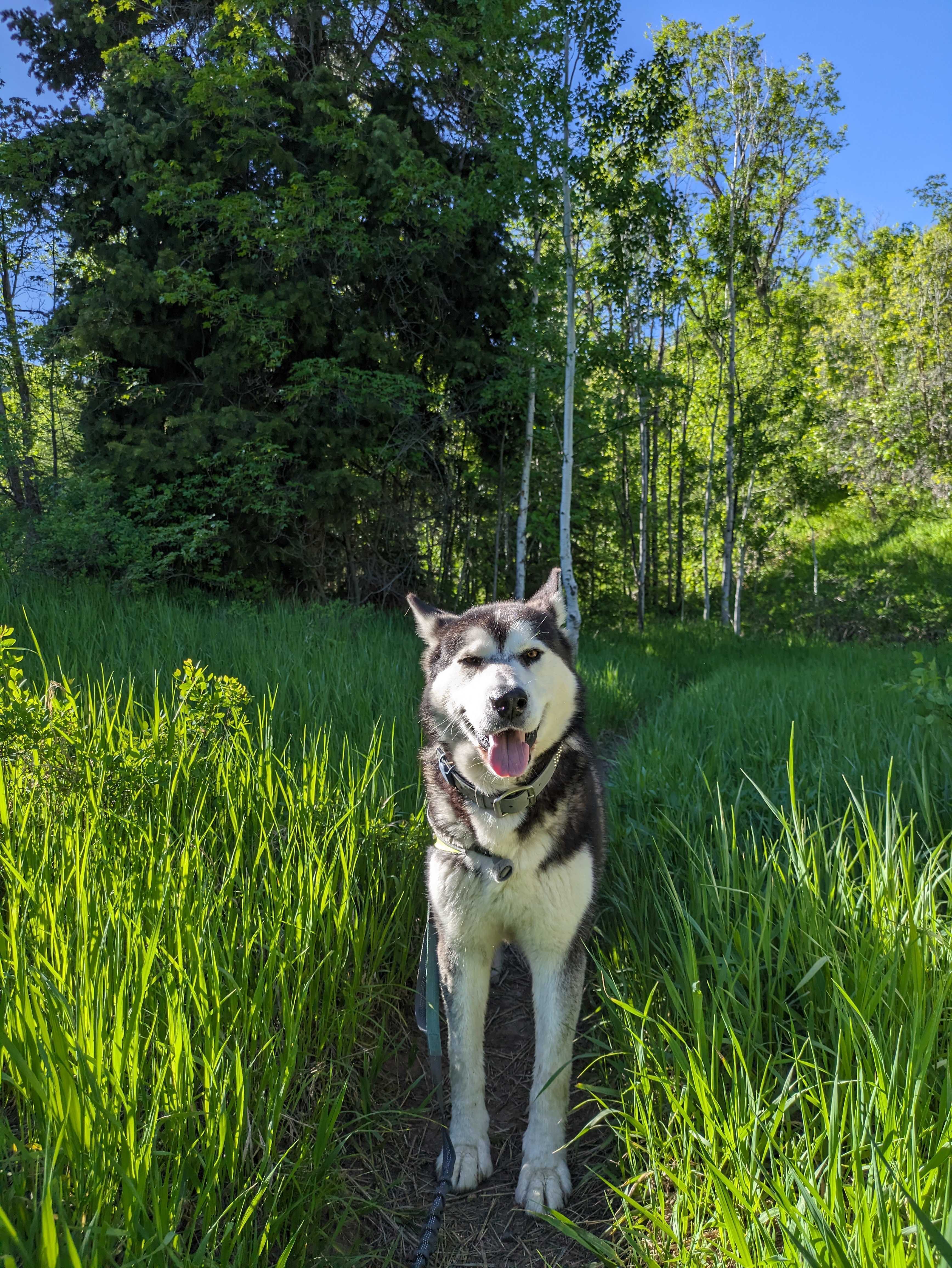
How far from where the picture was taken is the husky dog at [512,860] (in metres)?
2.10

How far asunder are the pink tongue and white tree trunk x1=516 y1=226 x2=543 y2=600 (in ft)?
33.5

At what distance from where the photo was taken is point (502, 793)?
7.40 feet

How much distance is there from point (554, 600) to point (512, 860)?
0.97 meters

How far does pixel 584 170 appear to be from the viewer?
12234 mm

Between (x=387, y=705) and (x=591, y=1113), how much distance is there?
2.83 m

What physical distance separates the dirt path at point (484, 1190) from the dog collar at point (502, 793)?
3.05ft

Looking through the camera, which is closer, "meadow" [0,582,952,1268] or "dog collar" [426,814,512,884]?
"meadow" [0,582,952,1268]

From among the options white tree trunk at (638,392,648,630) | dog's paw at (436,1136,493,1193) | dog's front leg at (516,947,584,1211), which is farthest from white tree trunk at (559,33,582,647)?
dog's paw at (436,1136,493,1193)

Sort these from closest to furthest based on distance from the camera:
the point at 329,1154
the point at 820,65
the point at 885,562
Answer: the point at 329,1154 → the point at 820,65 → the point at 885,562

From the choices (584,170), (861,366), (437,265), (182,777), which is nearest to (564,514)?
(437,265)

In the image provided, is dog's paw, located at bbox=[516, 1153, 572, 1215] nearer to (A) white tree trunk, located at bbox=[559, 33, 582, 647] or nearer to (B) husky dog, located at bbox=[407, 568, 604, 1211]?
(B) husky dog, located at bbox=[407, 568, 604, 1211]

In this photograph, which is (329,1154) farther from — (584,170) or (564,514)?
(584,170)

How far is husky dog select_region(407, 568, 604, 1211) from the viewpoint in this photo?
6.88ft

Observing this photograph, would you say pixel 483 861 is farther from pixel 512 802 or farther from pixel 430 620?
pixel 430 620
